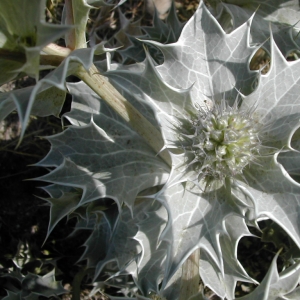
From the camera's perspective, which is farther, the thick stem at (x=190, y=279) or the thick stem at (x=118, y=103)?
the thick stem at (x=190, y=279)

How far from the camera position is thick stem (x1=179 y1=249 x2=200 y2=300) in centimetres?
135

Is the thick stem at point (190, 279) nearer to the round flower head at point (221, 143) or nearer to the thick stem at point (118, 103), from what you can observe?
the round flower head at point (221, 143)

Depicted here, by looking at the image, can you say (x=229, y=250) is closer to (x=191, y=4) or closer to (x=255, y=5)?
(x=255, y=5)

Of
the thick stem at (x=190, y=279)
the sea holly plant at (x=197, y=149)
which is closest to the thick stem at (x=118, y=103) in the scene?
the sea holly plant at (x=197, y=149)

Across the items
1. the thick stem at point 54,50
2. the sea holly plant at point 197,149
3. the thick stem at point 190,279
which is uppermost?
the thick stem at point 54,50

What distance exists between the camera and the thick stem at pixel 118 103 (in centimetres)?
118

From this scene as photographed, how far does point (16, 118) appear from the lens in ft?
8.41

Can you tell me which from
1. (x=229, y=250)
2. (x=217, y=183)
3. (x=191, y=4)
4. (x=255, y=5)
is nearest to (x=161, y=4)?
(x=191, y=4)

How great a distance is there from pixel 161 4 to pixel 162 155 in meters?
1.51

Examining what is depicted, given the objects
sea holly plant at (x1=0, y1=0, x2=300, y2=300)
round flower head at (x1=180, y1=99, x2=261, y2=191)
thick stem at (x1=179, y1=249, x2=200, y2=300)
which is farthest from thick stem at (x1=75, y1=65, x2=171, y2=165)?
thick stem at (x1=179, y1=249, x2=200, y2=300)

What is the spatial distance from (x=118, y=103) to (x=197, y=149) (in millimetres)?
335

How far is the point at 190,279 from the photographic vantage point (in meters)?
1.37

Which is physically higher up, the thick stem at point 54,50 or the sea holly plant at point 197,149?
the thick stem at point 54,50

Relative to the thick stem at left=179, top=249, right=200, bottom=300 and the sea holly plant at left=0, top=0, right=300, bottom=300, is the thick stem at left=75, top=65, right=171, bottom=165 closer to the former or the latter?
the sea holly plant at left=0, top=0, right=300, bottom=300
